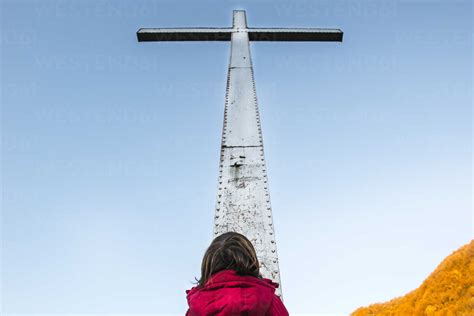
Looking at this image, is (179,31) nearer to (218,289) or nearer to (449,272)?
(218,289)

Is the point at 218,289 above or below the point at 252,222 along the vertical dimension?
below

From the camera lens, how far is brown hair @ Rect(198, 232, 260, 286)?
5.66 ft

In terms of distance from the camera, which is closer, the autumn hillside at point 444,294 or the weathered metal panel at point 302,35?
the weathered metal panel at point 302,35

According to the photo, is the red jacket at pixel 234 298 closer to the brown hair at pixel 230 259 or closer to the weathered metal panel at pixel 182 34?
the brown hair at pixel 230 259

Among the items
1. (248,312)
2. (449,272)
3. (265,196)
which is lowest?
(248,312)

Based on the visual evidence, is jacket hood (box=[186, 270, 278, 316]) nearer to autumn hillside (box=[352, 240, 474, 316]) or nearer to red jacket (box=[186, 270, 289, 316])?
red jacket (box=[186, 270, 289, 316])

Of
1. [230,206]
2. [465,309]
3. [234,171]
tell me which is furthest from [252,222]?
[465,309]

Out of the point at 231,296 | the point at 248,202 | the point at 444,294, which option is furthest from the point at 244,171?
the point at 444,294

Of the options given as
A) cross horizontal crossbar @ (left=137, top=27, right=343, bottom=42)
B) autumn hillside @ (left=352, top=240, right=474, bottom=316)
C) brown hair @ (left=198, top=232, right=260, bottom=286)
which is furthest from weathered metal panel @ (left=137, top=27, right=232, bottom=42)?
autumn hillside @ (left=352, top=240, right=474, bottom=316)

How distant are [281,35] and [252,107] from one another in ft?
8.65

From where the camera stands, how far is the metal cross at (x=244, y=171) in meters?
3.03

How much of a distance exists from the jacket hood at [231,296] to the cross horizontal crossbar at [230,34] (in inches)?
197

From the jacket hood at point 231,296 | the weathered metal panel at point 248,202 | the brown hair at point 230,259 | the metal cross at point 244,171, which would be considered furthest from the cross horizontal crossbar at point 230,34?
the jacket hood at point 231,296

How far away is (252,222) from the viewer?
3104 millimetres
